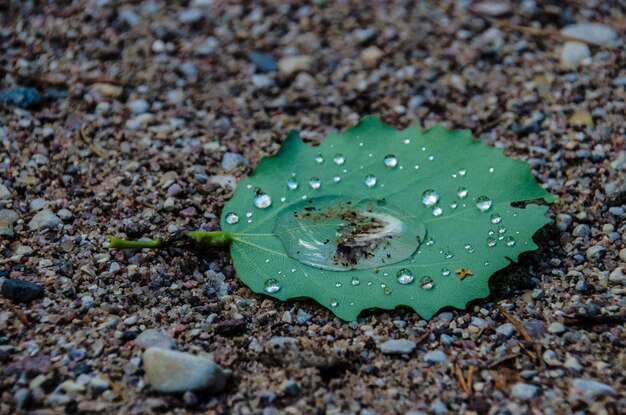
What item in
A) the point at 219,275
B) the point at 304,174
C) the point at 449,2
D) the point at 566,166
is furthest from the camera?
the point at 449,2

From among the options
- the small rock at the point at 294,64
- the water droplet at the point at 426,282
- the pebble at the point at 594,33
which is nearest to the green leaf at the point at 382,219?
the water droplet at the point at 426,282

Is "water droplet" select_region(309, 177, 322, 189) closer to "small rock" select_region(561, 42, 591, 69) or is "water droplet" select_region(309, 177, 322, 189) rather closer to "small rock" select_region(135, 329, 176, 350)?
"small rock" select_region(135, 329, 176, 350)

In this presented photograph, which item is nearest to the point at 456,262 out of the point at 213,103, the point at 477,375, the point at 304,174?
the point at 477,375

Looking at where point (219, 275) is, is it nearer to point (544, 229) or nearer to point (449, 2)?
point (544, 229)

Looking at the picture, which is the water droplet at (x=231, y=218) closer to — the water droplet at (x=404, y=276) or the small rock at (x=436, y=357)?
the water droplet at (x=404, y=276)

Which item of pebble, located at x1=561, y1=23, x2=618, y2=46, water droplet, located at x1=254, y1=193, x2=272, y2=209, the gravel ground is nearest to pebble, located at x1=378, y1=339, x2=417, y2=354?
the gravel ground
